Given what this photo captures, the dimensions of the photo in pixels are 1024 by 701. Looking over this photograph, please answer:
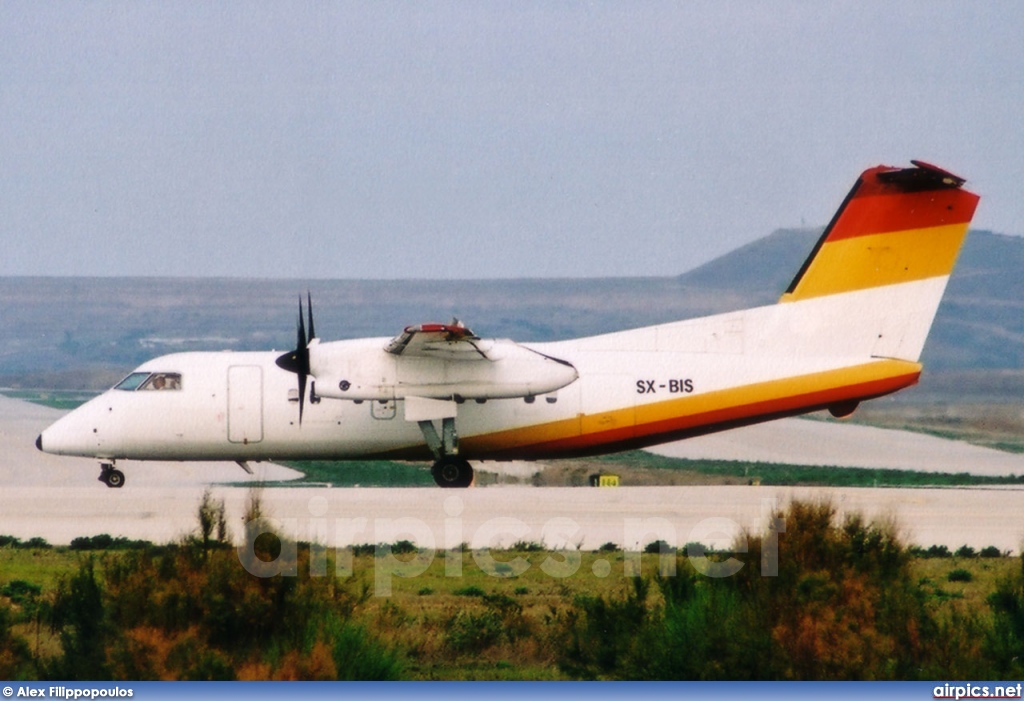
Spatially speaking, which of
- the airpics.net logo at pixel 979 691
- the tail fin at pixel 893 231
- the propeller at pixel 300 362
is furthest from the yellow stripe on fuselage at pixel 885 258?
the airpics.net logo at pixel 979 691

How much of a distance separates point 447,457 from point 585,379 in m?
2.64

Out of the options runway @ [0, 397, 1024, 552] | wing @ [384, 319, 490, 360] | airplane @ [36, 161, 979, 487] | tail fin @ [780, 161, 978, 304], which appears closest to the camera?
runway @ [0, 397, 1024, 552]

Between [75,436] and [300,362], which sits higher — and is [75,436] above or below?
below

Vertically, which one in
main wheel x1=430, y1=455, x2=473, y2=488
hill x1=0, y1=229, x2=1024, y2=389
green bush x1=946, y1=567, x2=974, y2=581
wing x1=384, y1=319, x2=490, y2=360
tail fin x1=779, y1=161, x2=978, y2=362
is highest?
hill x1=0, y1=229, x2=1024, y2=389

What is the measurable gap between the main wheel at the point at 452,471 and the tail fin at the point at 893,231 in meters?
6.51

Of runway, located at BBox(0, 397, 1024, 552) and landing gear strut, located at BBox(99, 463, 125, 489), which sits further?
landing gear strut, located at BBox(99, 463, 125, 489)

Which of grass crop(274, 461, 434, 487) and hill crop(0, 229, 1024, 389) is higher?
hill crop(0, 229, 1024, 389)

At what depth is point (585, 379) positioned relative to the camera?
990 inches

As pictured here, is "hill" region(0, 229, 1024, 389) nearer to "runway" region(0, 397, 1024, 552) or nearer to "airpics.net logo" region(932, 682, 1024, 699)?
"runway" region(0, 397, 1024, 552)

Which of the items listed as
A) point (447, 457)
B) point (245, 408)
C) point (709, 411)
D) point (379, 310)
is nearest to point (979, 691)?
point (709, 411)

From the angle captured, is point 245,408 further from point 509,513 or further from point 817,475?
point 817,475

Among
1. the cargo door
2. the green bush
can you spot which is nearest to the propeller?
the cargo door

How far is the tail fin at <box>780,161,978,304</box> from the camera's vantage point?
24.5 meters

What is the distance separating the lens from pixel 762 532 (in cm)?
1647
